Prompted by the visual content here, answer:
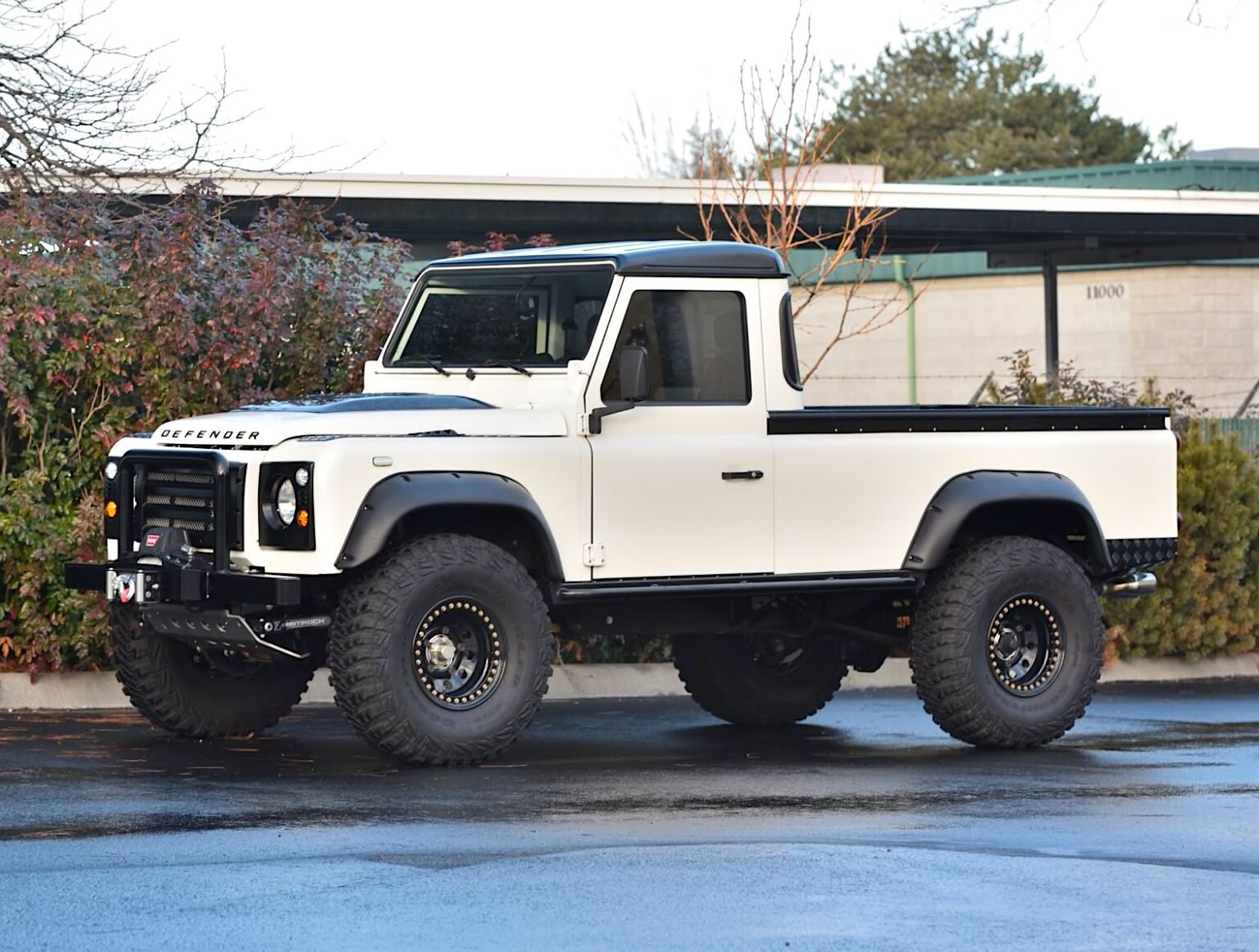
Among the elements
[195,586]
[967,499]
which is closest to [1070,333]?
[967,499]

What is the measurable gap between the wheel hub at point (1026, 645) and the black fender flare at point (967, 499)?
1.78ft

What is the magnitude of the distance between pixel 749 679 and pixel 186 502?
3836 mm

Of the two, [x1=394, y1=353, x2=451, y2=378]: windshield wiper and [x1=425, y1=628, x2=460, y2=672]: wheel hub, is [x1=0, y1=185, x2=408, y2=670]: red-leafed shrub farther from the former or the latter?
[x1=425, y1=628, x2=460, y2=672]: wheel hub

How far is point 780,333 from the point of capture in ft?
41.1

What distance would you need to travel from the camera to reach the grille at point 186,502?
36.8ft

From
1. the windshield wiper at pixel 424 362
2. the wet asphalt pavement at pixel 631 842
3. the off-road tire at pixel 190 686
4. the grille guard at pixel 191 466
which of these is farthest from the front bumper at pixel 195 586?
the windshield wiper at pixel 424 362

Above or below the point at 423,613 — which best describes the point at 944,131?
above

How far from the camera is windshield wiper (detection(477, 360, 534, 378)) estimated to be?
1225 cm

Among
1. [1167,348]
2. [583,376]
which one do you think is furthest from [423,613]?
[1167,348]

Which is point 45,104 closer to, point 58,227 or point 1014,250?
point 58,227

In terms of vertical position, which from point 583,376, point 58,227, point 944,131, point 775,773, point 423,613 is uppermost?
point 944,131

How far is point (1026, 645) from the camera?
1291 centimetres

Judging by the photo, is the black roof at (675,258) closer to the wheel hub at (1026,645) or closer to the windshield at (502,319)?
the windshield at (502,319)

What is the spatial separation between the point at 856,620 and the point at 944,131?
7245 centimetres
